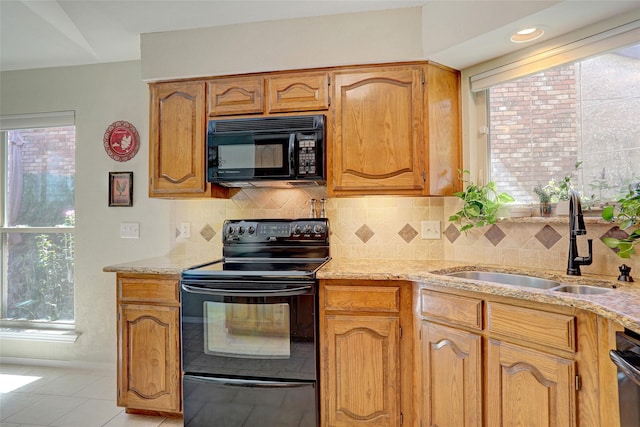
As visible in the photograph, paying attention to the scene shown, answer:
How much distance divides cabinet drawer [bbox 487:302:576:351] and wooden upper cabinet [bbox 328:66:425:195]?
33.0 inches

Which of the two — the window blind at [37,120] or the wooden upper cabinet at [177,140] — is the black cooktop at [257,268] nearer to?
the wooden upper cabinet at [177,140]

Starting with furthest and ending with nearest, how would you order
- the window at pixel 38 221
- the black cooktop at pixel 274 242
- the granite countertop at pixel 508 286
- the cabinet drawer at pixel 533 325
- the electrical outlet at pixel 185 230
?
the window at pixel 38 221, the electrical outlet at pixel 185 230, the black cooktop at pixel 274 242, the cabinet drawer at pixel 533 325, the granite countertop at pixel 508 286

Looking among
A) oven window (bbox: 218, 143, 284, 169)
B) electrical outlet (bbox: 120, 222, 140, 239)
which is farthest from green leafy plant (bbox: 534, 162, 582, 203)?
electrical outlet (bbox: 120, 222, 140, 239)

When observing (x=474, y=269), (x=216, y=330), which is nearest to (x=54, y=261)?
(x=216, y=330)

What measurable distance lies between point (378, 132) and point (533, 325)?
127 cm

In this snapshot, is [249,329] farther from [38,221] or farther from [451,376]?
[38,221]

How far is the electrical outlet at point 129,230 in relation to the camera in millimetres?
2891

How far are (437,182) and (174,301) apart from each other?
164 centimetres

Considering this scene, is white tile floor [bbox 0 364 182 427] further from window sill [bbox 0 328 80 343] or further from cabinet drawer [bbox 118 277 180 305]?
cabinet drawer [bbox 118 277 180 305]

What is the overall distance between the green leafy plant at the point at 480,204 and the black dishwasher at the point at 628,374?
1048 mm

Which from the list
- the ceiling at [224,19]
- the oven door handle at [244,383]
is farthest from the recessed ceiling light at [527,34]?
the oven door handle at [244,383]

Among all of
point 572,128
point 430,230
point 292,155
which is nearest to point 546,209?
point 572,128

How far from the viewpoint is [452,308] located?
1.74 meters

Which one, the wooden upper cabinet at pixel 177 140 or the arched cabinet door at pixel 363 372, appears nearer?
the arched cabinet door at pixel 363 372
